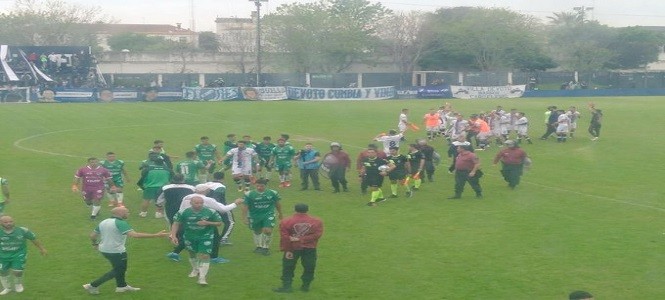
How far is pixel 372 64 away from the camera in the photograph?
303 ft

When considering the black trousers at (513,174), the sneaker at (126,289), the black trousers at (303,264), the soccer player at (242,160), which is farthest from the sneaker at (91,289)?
the black trousers at (513,174)

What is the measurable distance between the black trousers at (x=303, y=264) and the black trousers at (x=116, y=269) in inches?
98.1

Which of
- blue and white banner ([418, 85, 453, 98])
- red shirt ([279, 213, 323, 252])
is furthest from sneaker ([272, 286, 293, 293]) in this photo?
blue and white banner ([418, 85, 453, 98])

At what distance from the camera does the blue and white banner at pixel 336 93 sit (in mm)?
70250

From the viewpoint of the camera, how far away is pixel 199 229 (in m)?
13.2

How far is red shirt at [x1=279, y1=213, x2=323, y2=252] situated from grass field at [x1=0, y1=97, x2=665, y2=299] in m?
0.84

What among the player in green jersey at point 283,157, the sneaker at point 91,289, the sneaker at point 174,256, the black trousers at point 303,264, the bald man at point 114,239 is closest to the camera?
the bald man at point 114,239

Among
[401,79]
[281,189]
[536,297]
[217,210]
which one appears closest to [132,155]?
[281,189]

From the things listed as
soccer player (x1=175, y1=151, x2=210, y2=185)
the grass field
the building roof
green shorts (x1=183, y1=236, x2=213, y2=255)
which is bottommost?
the grass field

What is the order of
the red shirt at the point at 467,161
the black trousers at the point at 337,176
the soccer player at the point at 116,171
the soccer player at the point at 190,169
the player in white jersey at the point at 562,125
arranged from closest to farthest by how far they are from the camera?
the soccer player at the point at 190,169 → the soccer player at the point at 116,171 → the red shirt at the point at 467,161 → the black trousers at the point at 337,176 → the player in white jersey at the point at 562,125

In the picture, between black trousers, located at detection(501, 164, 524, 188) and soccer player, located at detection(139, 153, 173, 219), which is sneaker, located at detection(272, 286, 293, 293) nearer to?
soccer player, located at detection(139, 153, 173, 219)

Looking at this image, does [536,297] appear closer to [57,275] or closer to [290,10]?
[57,275]

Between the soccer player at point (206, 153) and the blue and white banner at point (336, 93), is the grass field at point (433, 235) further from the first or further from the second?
the blue and white banner at point (336, 93)

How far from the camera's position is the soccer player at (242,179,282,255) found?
15.2 meters
